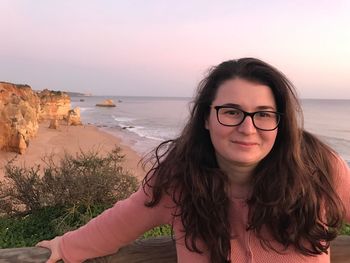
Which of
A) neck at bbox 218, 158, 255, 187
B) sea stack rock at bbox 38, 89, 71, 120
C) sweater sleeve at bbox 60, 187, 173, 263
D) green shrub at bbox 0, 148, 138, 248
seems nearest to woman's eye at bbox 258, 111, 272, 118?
neck at bbox 218, 158, 255, 187

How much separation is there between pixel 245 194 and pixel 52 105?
3544 cm

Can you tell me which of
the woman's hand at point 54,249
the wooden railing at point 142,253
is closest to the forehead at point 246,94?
the wooden railing at point 142,253

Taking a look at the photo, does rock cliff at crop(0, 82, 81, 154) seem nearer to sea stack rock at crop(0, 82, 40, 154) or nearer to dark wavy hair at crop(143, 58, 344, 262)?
sea stack rock at crop(0, 82, 40, 154)

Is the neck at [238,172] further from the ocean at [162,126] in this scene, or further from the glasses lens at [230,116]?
the ocean at [162,126]

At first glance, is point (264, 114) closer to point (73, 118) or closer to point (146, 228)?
point (146, 228)

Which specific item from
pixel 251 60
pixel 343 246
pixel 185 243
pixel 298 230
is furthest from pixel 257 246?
pixel 251 60

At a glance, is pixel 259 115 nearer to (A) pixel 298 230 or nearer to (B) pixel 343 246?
(A) pixel 298 230

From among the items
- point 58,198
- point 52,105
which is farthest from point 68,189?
point 52,105

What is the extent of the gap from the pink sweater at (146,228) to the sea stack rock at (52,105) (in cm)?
3422

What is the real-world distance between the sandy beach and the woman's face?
1362 cm

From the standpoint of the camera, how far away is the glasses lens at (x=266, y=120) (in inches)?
63.2

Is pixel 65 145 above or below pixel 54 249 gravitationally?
below

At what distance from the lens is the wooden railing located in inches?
59.9

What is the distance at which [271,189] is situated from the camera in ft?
5.36
